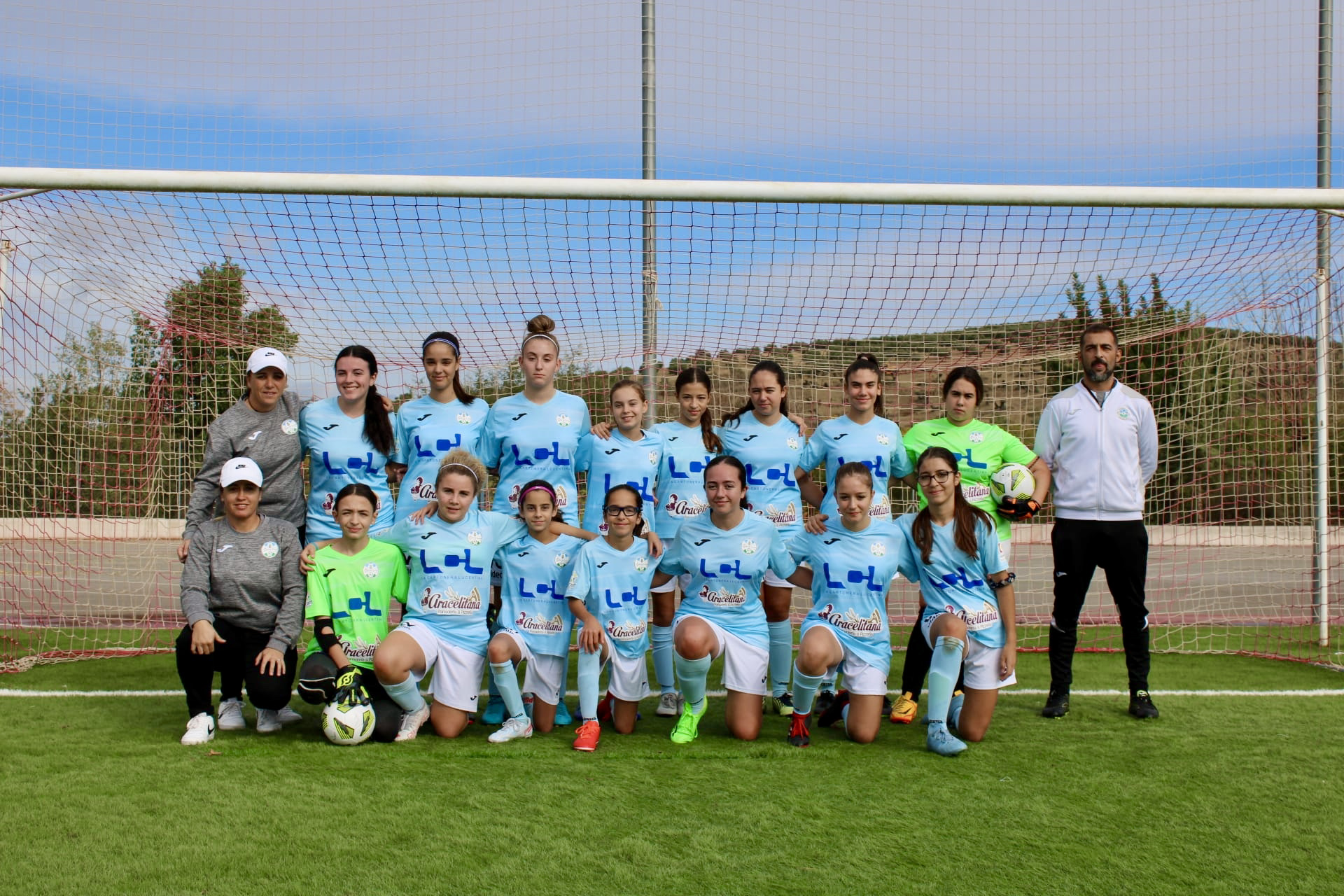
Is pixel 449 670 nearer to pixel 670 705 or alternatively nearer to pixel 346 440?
pixel 670 705

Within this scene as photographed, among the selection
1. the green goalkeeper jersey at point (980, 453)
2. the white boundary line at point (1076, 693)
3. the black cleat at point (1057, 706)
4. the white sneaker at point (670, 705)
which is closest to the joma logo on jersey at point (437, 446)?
the white boundary line at point (1076, 693)

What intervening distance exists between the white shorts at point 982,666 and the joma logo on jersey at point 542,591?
5.72 ft

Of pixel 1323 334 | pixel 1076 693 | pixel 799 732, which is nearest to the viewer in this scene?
pixel 799 732

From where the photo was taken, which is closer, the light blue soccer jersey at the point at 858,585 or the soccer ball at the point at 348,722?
the soccer ball at the point at 348,722

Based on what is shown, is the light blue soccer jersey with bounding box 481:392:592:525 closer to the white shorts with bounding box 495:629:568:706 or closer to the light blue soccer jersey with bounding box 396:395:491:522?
the light blue soccer jersey with bounding box 396:395:491:522

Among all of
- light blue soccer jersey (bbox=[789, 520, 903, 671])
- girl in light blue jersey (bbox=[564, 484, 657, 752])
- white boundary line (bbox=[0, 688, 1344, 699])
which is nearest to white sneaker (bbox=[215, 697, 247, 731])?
white boundary line (bbox=[0, 688, 1344, 699])

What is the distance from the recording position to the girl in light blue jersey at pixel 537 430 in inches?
189

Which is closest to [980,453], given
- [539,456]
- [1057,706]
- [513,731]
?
[1057,706]

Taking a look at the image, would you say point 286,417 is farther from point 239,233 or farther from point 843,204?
point 843,204

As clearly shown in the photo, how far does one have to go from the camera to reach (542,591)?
14.5ft

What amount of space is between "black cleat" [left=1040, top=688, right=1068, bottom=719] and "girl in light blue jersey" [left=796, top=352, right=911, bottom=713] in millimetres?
1054

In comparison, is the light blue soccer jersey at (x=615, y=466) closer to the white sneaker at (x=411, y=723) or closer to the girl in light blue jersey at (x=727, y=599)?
the girl in light blue jersey at (x=727, y=599)

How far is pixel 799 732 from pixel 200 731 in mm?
2592

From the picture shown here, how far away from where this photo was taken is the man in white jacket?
4.66m
